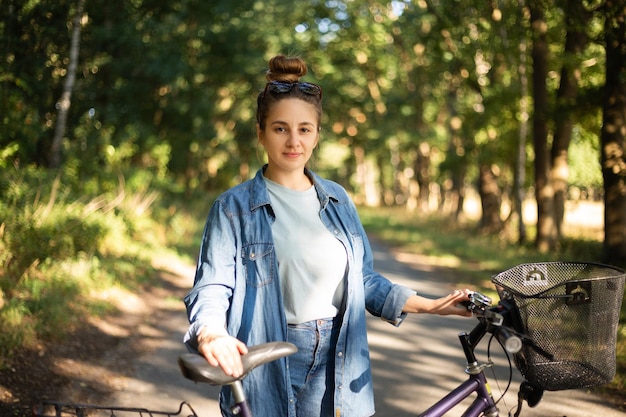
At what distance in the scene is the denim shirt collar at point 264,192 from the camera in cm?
275

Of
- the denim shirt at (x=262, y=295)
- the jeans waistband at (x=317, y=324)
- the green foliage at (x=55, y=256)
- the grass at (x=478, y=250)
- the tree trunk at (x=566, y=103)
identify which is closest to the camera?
the denim shirt at (x=262, y=295)

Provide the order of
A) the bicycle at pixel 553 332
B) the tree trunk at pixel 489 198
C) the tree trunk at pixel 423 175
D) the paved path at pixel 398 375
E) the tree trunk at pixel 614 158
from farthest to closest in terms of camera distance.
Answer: the tree trunk at pixel 423 175
the tree trunk at pixel 489 198
the tree trunk at pixel 614 158
the paved path at pixel 398 375
the bicycle at pixel 553 332

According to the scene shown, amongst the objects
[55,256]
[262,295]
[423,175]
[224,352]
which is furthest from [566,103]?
[423,175]

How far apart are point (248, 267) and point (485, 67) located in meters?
19.7

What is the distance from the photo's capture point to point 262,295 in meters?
2.64

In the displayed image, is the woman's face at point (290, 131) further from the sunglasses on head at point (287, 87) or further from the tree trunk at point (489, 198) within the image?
the tree trunk at point (489, 198)

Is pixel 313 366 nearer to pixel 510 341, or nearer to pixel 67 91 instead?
pixel 510 341

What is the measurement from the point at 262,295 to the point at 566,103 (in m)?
11.8

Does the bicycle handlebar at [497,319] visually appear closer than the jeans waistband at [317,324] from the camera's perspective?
Yes

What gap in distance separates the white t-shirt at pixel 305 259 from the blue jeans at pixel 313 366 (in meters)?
0.04

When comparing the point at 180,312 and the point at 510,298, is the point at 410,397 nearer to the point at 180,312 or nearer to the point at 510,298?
the point at 510,298

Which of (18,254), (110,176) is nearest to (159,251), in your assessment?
(110,176)

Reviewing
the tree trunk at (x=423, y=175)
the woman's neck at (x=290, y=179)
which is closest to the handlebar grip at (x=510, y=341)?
the woman's neck at (x=290, y=179)

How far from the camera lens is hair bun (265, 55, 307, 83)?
2832 millimetres
